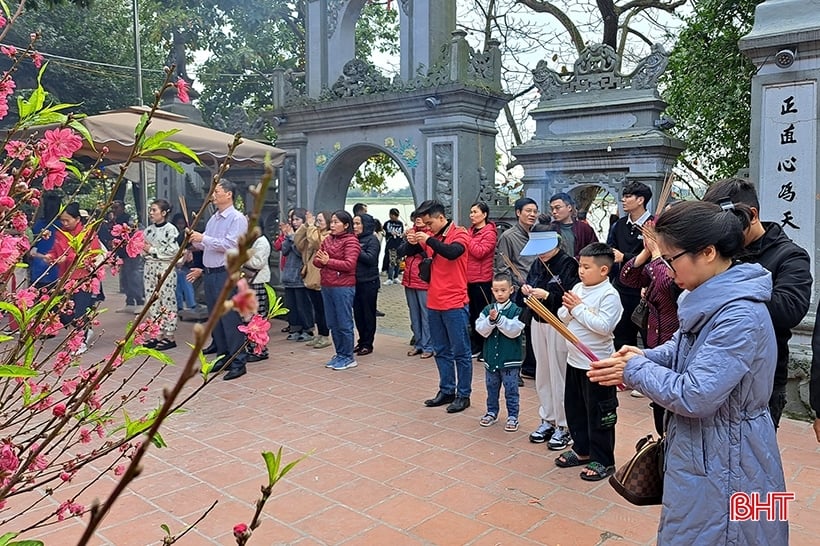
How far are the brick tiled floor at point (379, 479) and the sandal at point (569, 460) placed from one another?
47 millimetres

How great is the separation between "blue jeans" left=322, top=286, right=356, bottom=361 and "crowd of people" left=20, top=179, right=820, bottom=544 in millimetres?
17

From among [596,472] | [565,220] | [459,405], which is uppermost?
[565,220]

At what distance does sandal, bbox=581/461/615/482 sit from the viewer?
3.89m

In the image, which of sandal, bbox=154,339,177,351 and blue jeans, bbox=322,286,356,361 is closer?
blue jeans, bbox=322,286,356,361

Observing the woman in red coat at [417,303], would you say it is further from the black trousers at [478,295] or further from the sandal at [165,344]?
the sandal at [165,344]

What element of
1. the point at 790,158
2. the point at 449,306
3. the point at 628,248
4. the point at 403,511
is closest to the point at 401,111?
the point at 628,248

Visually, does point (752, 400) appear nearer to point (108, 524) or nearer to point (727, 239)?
point (727, 239)

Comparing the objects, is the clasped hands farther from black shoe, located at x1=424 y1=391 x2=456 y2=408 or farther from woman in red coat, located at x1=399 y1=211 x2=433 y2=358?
woman in red coat, located at x1=399 y1=211 x2=433 y2=358

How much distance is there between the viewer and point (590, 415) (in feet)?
12.9

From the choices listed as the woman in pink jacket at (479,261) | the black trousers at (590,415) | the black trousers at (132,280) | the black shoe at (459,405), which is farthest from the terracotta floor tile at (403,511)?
the black trousers at (132,280)

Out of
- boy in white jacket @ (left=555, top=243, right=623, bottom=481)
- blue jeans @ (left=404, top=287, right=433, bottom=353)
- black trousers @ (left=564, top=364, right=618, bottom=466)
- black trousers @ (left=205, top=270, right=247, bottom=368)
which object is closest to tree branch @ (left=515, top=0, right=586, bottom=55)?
blue jeans @ (left=404, top=287, right=433, bottom=353)

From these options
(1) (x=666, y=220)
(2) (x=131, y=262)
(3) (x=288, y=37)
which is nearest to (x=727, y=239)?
(1) (x=666, y=220)

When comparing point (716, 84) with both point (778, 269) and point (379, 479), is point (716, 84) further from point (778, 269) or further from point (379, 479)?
point (379, 479)

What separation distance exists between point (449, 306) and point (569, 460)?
1.58m
